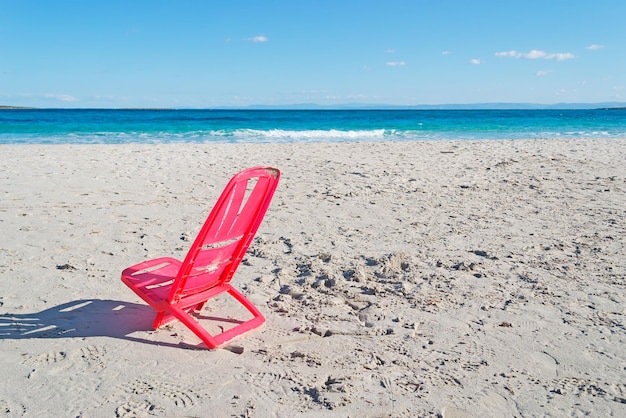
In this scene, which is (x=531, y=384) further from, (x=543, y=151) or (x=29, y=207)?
(x=543, y=151)

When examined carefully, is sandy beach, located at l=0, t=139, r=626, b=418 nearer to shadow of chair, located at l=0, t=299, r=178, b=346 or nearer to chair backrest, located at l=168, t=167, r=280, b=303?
shadow of chair, located at l=0, t=299, r=178, b=346

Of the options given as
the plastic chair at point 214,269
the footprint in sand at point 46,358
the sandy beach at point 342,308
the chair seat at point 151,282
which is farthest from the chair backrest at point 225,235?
the footprint in sand at point 46,358

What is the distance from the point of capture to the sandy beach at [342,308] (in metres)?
2.63

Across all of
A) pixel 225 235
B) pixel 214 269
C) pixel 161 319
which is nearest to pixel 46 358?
pixel 161 319

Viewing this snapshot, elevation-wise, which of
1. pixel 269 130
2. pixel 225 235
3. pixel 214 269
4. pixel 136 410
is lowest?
pixel 136 410

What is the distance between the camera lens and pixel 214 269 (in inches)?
132

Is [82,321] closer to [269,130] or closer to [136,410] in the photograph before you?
[136,410]

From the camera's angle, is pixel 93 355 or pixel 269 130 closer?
pixel 93 355

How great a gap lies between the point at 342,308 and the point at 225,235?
3.47ft

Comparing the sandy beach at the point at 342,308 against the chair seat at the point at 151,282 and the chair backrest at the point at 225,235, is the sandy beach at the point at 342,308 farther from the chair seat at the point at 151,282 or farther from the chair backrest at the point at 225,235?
the chair backrest at the point at 225,235

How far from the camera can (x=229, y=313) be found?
3682 millimetres

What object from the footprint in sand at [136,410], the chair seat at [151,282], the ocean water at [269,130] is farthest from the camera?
the ocean water at [269,130]

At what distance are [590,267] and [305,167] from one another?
277 inches

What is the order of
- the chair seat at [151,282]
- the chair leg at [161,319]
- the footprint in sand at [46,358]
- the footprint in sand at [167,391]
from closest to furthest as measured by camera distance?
1. the footprint in sand at [167,391]
2. the footprint in sand at [46,358]
3. the chair seat at [151,282]
4. the chair leg at [161,319]
